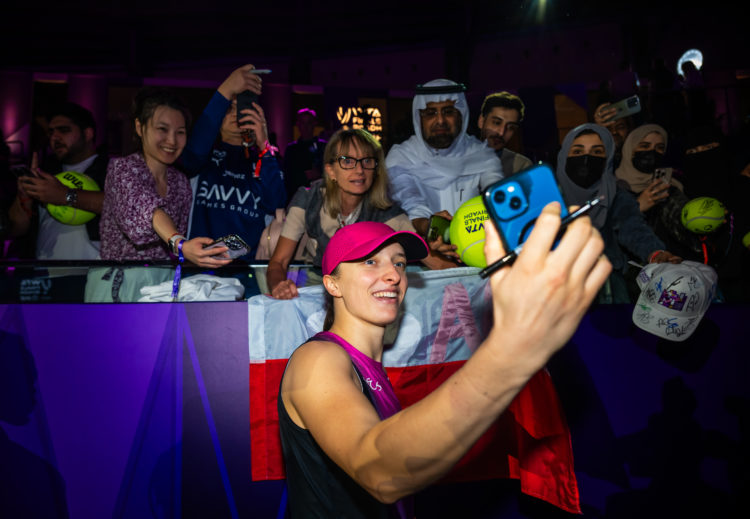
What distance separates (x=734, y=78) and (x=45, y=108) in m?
12.1

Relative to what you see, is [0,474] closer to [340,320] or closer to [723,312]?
[340,320]

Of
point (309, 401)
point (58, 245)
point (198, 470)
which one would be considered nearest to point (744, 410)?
point (309, 401)

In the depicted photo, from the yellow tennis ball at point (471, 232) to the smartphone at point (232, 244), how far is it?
3.67 feet

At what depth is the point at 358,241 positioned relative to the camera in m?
1.78

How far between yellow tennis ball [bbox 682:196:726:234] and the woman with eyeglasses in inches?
69.4

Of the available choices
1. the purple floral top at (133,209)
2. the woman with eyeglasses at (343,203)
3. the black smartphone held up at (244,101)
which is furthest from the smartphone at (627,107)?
the purple floral top at (133,209)

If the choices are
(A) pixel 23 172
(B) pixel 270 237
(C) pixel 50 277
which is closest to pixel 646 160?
(B) pixel 270 237

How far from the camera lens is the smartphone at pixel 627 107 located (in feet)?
12.7

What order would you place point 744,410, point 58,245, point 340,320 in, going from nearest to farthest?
point 340,320 < point 744,410 < point 58,245

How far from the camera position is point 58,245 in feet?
11.1

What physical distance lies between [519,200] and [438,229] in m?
1.99

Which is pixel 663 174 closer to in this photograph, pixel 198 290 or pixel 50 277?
pixel 198 290

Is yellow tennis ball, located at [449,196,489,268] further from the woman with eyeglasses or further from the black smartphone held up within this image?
the black smartphone held up

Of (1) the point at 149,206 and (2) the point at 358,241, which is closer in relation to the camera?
(2) the point at 358,241
